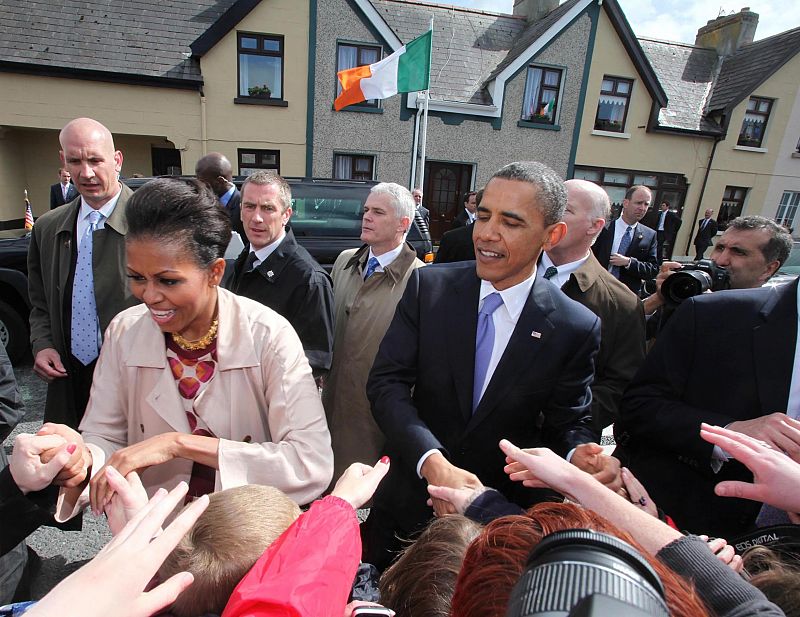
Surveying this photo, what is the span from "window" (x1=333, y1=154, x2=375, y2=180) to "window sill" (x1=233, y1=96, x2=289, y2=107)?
2.03 meters

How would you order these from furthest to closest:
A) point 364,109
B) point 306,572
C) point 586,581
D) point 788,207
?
point 788,207
point 364,109
point 306,572
point 586,581

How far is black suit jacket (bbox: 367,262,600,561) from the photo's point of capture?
1687mm

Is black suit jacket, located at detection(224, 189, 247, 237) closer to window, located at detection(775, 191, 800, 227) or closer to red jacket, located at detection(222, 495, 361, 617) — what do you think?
red jacket, located at detection(222, 495, 361, 617)

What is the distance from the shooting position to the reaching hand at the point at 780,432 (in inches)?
51.0

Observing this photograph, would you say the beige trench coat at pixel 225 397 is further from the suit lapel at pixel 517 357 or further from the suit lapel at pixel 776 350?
the suit lapel at pixel 776 350

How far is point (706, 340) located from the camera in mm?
1700

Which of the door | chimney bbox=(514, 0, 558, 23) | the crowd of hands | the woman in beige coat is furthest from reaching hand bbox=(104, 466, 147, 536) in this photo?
chimney bbox=(514, 0, 558, 23)

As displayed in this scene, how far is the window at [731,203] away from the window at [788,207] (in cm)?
172

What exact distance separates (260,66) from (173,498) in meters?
13.9

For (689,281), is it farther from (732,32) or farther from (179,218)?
(732,32)

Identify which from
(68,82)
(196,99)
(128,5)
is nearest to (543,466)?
(196,99)

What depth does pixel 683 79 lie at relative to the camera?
16.6 metres

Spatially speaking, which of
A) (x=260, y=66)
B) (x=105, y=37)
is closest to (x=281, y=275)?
(x=260, y=66)

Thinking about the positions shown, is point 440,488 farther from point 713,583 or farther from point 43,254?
point 43,254
